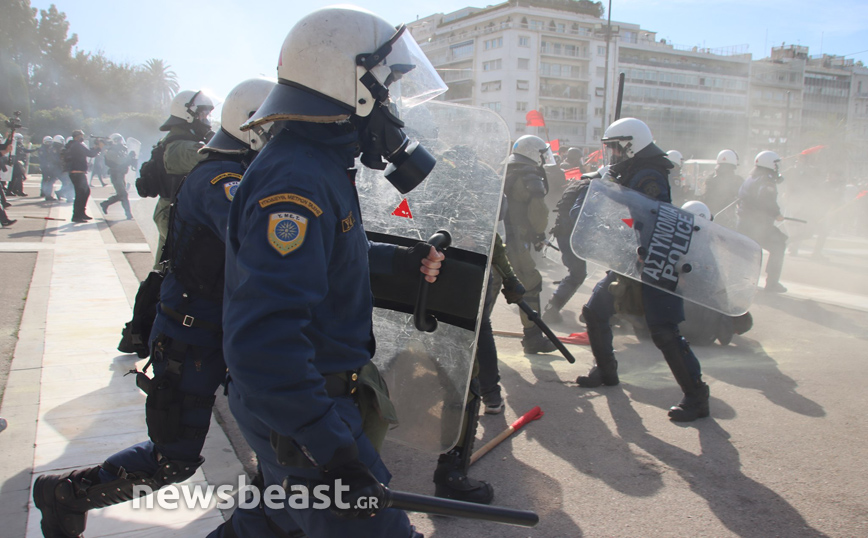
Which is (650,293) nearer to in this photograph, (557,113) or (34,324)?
(34,324)

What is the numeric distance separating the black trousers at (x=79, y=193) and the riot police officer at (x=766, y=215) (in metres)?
11.9

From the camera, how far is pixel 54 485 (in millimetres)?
2152

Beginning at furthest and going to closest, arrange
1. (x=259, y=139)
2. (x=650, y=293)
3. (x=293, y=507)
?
(x=650, y=293) < (x=259, y=139) < (x=293, y=507)

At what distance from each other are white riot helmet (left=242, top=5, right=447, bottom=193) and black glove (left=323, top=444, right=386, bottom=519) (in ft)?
2.70

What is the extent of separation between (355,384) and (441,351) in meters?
0.86

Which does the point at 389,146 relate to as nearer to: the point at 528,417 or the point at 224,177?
the point at 224,177

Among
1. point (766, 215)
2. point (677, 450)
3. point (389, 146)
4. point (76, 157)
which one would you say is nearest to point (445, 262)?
point (389, 146)

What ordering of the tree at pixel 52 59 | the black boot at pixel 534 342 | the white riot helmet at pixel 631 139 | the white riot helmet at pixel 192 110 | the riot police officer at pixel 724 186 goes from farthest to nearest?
1. the tree at pixel 52 59
2. the riot police officer at pixel 724 186
3. the black boot at pixel 534 342
4. the white riot helmet at pixel 631 139
5. the white riot helmet at pixel 192 110

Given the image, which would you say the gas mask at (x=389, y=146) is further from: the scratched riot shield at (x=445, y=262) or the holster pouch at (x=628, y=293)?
the holster pouch at (x=628, y=293)

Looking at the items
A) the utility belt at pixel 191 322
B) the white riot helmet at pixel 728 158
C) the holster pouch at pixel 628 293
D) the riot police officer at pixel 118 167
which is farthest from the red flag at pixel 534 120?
the utility belt at pixel 191 322

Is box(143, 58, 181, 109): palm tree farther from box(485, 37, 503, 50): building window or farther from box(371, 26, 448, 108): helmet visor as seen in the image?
box(371, 26, 448, 108): helmet visor

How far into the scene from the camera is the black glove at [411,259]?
6.95ft

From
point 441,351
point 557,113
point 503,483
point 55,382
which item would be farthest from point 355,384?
point 557,113

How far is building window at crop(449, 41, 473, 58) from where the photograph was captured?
71500mm
